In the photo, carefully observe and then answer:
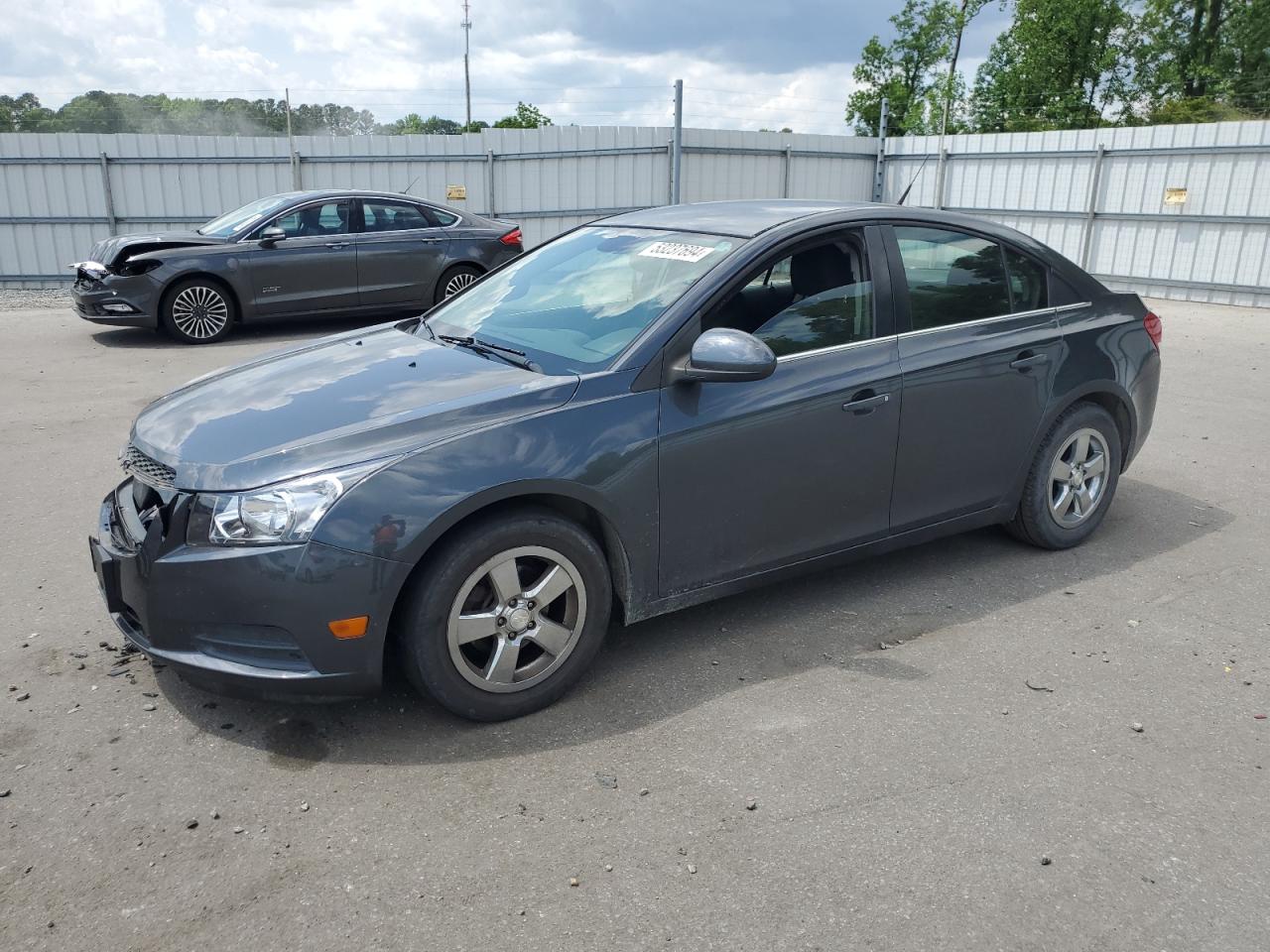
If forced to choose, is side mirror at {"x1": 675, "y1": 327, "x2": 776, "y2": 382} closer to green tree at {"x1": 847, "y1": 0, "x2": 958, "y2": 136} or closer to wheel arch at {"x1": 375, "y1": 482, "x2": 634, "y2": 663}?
wheel arch at {"x1": 375, "y1": 482, "x2": 634, "y2": 663}

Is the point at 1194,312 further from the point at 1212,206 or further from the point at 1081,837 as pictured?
the point at 1081,837

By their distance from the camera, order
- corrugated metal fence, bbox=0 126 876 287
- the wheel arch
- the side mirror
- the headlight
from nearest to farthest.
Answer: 1. the headlight
2. the wheel arch
3. the side mirror
4. corrugated metal fence, bbox=0 126 876 287

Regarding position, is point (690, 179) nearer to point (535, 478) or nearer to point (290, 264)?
point (290, 264)

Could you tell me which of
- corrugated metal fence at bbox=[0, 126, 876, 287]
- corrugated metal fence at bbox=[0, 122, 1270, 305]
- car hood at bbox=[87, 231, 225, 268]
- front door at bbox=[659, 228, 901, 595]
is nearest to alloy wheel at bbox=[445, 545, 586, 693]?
front door at bbox=[659, 228, 901, 595]

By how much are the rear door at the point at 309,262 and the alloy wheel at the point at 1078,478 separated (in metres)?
8.94

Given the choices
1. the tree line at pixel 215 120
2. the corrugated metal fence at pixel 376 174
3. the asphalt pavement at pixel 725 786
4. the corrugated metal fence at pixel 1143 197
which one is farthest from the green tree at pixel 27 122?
the asphalt pavement at pixel 725 786

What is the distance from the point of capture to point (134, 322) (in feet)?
36.3

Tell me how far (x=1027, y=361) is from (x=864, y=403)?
103 centimetres

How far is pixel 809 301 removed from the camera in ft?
13.7

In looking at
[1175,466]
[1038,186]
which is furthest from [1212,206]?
[1175,466]

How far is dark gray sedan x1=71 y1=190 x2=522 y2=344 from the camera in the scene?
11031mm

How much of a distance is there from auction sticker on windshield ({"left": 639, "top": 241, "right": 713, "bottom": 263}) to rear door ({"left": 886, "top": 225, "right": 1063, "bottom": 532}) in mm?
842

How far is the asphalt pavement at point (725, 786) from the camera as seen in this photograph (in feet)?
8.53

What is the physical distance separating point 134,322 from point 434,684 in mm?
9327
